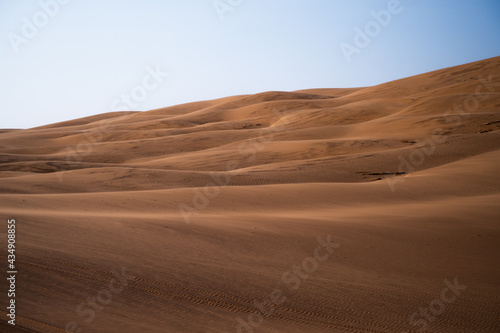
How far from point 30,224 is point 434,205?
953 centimetres

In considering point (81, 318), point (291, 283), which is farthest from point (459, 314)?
point (81, 318)

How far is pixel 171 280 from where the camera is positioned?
227 inches

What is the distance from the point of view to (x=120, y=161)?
27.4 metres

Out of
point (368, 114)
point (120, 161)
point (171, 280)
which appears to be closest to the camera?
point (171, 280)

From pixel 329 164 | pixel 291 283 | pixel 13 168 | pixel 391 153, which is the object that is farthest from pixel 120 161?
pixel 291 283

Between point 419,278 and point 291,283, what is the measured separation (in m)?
2.01

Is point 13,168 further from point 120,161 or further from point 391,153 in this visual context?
point 391,153

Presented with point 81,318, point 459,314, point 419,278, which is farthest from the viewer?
point 419,278

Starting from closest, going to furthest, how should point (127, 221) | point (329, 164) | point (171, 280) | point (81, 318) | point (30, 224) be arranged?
point (81, 318)
point (171, 280)
point (30, 224)
point (127, 221)
point (329, 164)

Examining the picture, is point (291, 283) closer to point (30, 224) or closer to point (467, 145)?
point (30, 224)

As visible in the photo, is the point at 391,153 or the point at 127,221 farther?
the point at 391,153

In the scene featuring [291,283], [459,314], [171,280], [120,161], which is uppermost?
[120,161]

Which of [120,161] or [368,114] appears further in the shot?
[368,114]

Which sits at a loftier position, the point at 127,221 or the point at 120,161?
the point at 120,161
